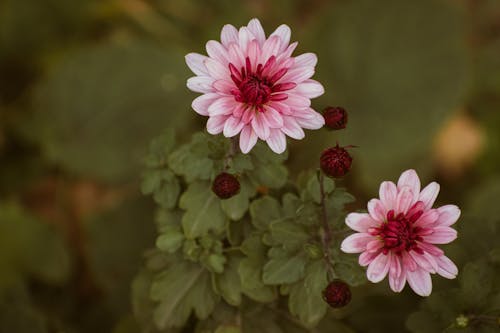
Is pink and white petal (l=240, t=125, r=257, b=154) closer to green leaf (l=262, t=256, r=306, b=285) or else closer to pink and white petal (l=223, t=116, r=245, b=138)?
pink and white petal (l=223, t=116, r=245, b=138)

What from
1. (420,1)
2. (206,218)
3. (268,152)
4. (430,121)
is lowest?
(206,218)

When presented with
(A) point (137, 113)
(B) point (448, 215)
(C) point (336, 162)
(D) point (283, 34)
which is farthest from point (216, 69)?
(A) point (137, 113)

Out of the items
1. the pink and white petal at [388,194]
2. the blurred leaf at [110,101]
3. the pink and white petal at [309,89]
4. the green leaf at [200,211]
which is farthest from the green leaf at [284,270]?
the blurred leaf at [110,101]

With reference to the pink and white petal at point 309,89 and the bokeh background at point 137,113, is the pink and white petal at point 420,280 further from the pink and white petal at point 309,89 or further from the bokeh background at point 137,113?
the bokeh background at point 137,113

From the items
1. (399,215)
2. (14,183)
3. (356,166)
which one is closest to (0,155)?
(14,183)

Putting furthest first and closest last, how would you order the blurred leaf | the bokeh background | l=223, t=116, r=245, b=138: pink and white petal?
1. the blurred leaf
2. the bokeh background
3. l=223, t=116, r=245, b=138: pink and white petal

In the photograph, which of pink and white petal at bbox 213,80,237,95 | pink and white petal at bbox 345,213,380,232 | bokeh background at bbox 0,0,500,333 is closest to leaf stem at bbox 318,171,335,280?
pink and white petal at bbox 345,213,380,232

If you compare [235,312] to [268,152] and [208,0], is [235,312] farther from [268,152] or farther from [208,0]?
[208,0]
